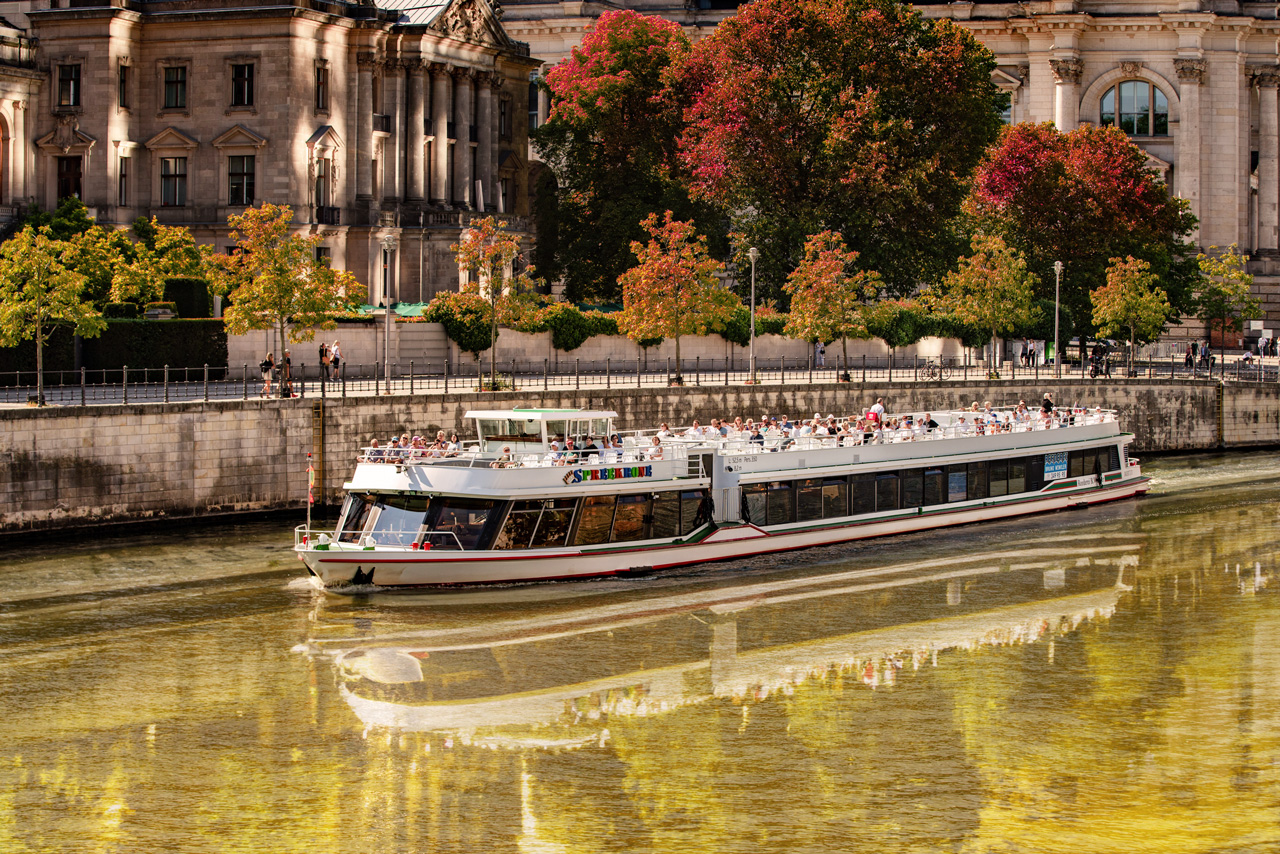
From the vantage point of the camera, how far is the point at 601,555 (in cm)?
4466

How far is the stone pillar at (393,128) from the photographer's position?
91.8m

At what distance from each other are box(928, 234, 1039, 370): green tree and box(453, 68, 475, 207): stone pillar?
26843 mm

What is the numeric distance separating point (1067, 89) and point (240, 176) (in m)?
70.0

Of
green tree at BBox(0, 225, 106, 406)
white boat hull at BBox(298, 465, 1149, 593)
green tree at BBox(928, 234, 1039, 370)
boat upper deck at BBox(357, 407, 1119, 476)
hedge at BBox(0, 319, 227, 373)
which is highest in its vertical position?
green tree at BBox(928, 234, 1039, 370)

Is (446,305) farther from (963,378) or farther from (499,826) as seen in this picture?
(499,826)

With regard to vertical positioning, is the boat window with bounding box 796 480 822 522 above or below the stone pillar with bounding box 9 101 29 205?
below

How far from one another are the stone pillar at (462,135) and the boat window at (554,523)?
177 feet

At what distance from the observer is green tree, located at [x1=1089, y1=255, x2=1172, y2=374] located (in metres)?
91.2

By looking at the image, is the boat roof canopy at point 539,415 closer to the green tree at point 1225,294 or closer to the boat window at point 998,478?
the boat window at point 998,478

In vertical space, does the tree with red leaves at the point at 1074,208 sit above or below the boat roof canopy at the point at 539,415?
above

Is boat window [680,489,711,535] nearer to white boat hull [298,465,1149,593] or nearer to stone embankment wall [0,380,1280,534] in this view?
white boat hull [298,465,1149,593]

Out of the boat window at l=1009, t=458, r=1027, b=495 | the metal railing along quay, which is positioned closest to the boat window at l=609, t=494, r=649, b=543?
the metal railing along quay

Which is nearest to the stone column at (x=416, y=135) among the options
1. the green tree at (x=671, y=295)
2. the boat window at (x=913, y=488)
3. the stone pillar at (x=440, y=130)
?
the stone pillar at (x=440, y=130)

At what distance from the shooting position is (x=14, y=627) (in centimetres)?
3791
